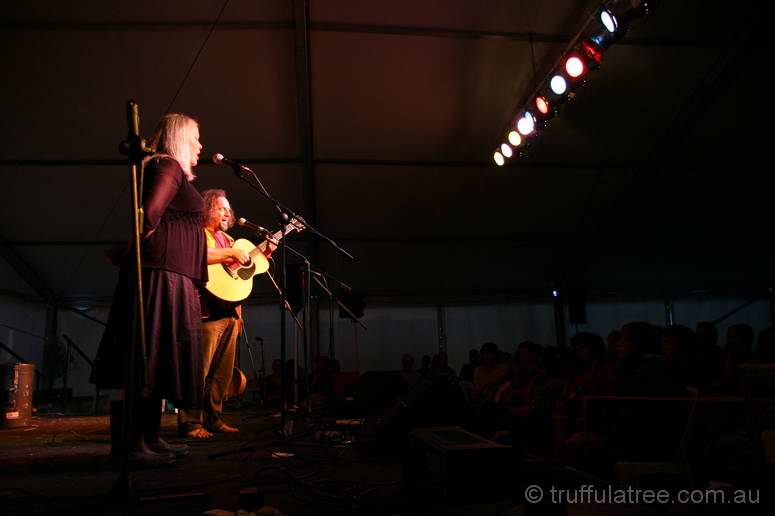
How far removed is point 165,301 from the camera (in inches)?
87.0

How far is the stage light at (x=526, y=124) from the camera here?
6390 millimetres

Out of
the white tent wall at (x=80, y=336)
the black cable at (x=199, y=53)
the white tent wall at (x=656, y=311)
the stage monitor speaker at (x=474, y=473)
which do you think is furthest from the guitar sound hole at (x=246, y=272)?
the white tent wall at (x=656, y=311)

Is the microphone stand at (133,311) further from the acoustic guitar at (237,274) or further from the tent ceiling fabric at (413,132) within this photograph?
the tent ceiling fabric at (413,132)

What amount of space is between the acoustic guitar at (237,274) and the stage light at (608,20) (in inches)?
128

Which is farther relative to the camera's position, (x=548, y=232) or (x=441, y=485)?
(x=548, y=232)

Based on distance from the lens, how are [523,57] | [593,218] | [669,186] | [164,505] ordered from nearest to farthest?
[164,505] < [523,57] < [669,186] < [593,218]

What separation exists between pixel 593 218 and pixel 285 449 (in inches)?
277

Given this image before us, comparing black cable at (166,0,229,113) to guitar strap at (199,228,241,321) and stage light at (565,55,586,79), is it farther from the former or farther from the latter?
stage light at (565,55,586,79)

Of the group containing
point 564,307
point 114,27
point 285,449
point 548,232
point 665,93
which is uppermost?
point 114,27

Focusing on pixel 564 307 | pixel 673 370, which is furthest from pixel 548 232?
pixel 673 370

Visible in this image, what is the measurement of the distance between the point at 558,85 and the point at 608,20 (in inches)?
37.7

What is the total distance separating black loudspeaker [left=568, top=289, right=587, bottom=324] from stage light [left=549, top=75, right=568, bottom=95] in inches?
191

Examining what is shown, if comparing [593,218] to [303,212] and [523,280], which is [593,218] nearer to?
[523,280]

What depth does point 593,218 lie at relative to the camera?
863 cm
